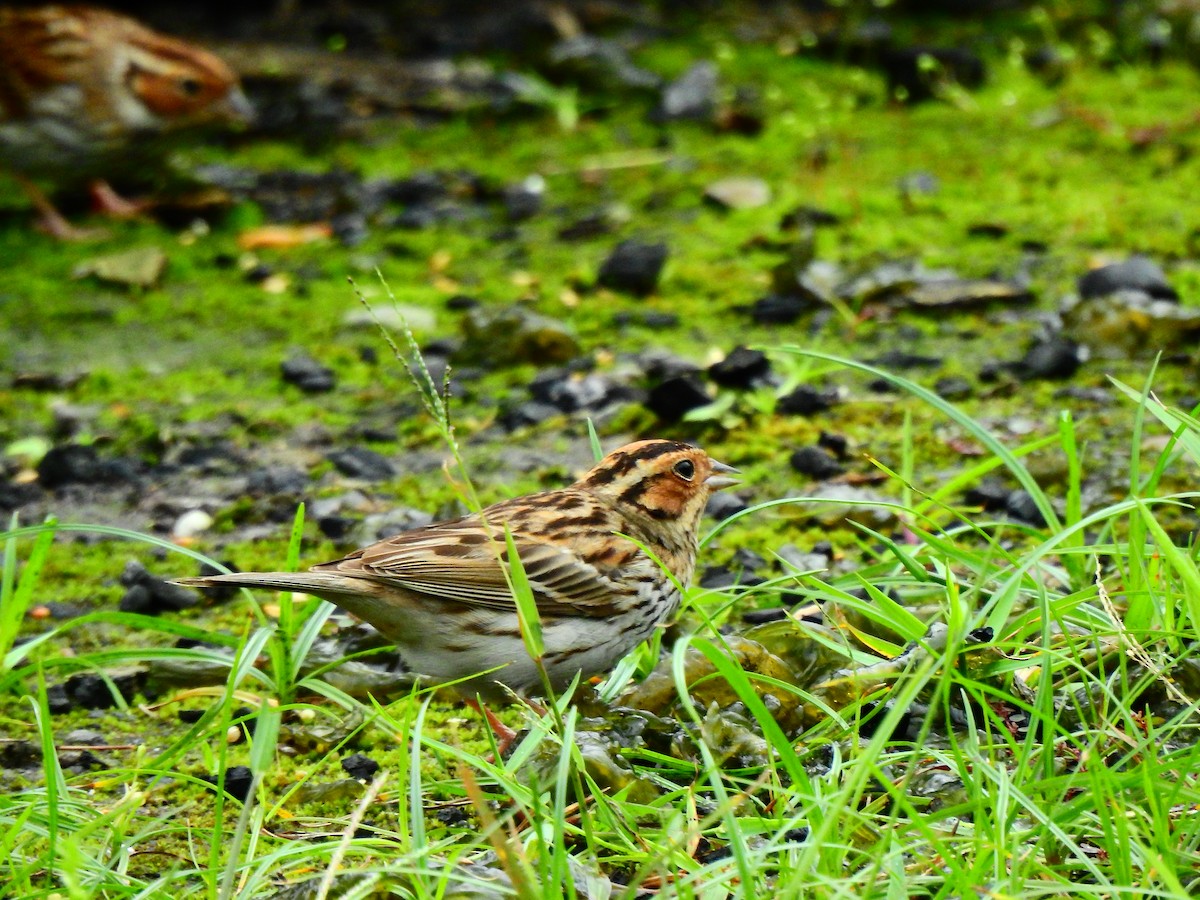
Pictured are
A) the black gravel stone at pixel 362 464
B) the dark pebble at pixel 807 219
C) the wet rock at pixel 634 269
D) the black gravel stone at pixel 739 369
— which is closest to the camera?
the black gravel stone at pixel 362 464

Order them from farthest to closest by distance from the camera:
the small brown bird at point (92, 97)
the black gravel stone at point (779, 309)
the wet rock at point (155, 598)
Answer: the small brown bird at point (92, 97), the black gravel stone at point (779, 309), the wet rock at point (155, 598)

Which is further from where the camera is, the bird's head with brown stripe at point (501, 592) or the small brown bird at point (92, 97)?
the small brown bird at point (92, 97)

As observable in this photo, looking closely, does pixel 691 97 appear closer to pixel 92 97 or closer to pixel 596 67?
pixel 596 67

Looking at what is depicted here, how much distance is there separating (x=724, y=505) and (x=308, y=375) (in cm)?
236

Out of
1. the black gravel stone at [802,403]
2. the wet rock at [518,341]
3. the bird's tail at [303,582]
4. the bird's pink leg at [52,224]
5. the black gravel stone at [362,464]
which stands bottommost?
the bird's pink leg at [52,224]

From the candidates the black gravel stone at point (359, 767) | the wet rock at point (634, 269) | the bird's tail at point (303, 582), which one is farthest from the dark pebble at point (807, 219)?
the black gravel stone at point (359, 767)

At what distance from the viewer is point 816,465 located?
6.04 meters

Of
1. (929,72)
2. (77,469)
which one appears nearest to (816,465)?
(77,469)

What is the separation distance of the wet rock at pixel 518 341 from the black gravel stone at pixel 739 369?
0.87m

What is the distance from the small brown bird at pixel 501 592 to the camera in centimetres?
431

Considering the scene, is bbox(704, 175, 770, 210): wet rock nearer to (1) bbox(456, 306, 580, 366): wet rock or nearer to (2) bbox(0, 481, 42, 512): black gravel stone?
(1) bbox(456, 306, 580, 366): wet rock

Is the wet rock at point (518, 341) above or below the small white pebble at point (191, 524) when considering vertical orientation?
above

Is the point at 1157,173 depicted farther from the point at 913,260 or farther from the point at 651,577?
the point at 651,577

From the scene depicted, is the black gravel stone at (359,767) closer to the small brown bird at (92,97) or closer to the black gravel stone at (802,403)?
the black gravel stone at (802,403)
